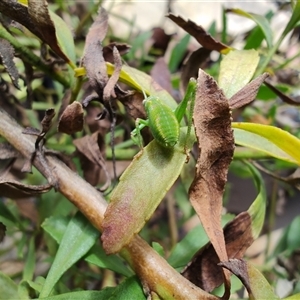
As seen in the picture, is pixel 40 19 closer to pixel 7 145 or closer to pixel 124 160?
pixel 7 145

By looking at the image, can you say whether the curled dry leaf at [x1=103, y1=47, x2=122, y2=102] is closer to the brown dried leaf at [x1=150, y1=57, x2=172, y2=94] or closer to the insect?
the insect

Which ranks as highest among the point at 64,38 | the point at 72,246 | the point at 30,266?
the point at 64,38

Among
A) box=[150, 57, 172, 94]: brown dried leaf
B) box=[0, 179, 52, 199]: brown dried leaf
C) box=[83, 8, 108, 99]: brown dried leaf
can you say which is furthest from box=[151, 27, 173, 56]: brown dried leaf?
box=[0, 179, 52, 199]: brown dried leaf

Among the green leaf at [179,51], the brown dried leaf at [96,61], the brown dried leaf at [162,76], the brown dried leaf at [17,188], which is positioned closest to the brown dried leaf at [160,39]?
the green leaf at [179,51]

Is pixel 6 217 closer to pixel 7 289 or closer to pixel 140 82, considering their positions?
pixel 7 289

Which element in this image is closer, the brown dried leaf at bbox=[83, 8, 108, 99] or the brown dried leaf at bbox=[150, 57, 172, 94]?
the brown dried leaf at bbox=[83, 8, 108, 99]

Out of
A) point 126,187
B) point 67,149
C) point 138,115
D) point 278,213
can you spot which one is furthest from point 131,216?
point 278,213

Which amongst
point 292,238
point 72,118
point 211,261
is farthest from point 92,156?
point 292,238
